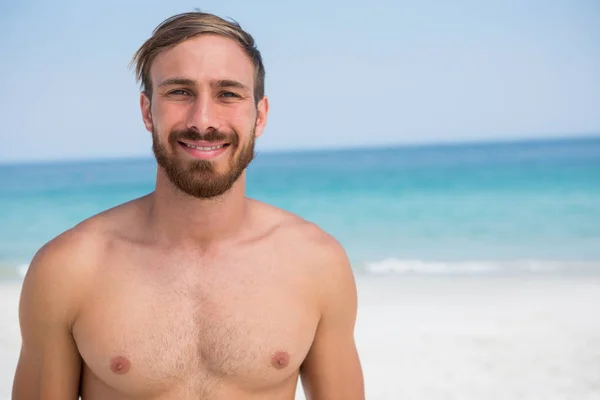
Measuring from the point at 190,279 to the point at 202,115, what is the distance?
1.71ft

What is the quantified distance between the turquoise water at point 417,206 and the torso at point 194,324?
7900 mm

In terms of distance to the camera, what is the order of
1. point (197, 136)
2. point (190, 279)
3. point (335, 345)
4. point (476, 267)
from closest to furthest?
point (197, 136), point (190, 279), point (335, 345), point (476, 267)

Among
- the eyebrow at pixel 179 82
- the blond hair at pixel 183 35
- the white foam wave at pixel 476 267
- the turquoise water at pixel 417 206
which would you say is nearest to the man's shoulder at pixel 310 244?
the blond hair at pixel 183 35

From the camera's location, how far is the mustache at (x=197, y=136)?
2301mm

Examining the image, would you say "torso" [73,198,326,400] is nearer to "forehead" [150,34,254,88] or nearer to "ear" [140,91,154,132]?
"ear" [140,91,154,132]

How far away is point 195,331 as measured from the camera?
247 cm

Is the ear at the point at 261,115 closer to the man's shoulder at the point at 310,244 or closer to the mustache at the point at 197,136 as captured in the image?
the mustache at the point at 197,136

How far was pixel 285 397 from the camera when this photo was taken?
8.52 ft

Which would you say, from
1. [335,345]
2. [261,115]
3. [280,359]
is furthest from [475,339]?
[261,115]

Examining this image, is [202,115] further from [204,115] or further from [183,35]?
[183,35]

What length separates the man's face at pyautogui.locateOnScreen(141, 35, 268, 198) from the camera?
2324mm

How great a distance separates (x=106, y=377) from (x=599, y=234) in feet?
38.2

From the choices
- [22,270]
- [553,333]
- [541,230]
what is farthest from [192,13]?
[541,230]

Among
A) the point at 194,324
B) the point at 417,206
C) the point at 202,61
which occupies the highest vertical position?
the point at 202,61
